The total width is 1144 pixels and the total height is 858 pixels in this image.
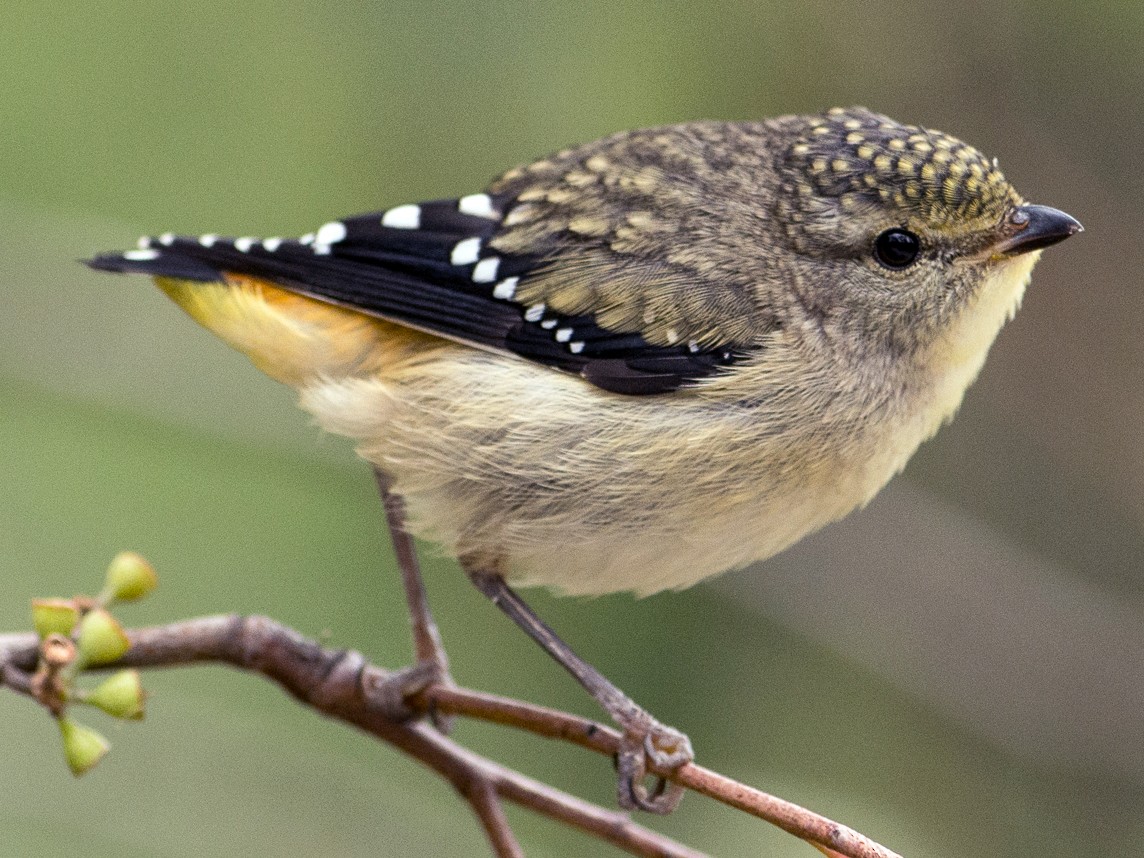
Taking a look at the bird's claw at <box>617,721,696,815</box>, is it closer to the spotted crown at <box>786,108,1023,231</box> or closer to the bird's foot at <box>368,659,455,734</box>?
the bird's foot at <box>368,659,455,734</box>

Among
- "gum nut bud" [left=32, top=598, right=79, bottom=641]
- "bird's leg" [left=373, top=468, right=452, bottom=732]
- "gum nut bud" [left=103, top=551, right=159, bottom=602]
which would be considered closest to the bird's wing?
"bird's leg" [left=373, top=468, right=452, bottom=732]

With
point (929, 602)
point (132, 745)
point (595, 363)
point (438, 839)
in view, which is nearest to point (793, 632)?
point (929, 602)

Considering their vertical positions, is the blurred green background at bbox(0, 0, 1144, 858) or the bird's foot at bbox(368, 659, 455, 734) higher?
the blurred green background at bbox(0, 0, 1144, 858)

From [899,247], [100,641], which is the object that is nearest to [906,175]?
[899,247]

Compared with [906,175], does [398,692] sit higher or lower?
lower

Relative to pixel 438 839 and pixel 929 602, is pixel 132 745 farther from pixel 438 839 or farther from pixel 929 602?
pixel 929 602

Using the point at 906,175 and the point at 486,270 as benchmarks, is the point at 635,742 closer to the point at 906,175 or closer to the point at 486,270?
the point at 486,270

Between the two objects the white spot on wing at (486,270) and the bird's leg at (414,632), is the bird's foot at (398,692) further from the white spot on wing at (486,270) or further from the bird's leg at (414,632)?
the white spot on wing at (486,270)
